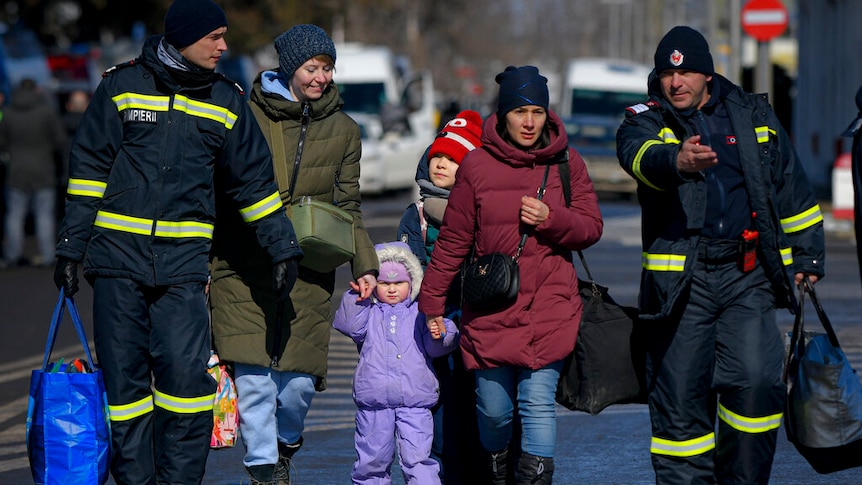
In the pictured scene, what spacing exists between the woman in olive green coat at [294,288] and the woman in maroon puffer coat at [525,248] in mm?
556

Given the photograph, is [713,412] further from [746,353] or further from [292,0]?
[292,0]

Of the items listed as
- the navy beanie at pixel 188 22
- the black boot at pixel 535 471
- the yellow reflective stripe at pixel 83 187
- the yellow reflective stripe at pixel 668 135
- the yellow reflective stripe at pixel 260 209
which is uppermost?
the navy beanie at pixel 188 22

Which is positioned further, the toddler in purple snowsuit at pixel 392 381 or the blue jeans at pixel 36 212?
the blue jeans at pixel 36 212

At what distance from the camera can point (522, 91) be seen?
612 centimetres

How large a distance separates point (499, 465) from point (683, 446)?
732 mm

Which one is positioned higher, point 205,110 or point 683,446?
point 205,110

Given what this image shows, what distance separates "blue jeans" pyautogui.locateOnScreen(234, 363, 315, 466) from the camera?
6.51 meters

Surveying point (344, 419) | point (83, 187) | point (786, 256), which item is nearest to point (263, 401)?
point (83, 187)

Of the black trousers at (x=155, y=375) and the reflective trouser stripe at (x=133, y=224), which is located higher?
the reflective trouser stripe at (x=133, y=224)

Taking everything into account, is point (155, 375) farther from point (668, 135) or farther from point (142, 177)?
point (668, 135)

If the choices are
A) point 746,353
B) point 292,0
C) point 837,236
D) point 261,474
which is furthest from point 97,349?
point 292,0

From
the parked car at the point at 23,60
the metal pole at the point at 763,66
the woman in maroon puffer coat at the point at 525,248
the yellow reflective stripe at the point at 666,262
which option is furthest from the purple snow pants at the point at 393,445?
the parked car at the point at 23,60

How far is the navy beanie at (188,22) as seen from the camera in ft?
19.6

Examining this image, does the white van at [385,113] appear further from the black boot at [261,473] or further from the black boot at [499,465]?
the black boot at [499,465]
